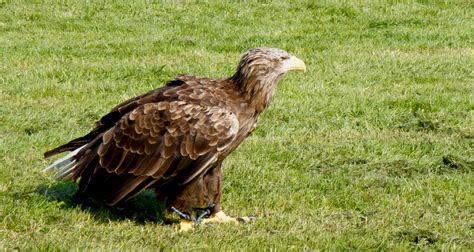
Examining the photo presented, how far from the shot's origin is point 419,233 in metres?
7.00

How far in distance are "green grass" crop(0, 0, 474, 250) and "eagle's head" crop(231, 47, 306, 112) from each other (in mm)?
996

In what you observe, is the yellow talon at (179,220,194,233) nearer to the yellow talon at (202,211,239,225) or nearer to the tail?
the yellow talon at (202,211,239,225)

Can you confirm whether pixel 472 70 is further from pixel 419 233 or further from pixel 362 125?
pixel 419 233

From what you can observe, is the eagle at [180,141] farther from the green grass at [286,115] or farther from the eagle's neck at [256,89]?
the green grass at [286,115]

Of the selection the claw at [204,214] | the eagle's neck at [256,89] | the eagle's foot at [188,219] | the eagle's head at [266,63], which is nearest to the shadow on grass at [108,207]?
the eagle's foot at [188,219]

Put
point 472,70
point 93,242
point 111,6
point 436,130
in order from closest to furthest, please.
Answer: point 93,242 → point 436,130 → point 472,70 → point 111,6

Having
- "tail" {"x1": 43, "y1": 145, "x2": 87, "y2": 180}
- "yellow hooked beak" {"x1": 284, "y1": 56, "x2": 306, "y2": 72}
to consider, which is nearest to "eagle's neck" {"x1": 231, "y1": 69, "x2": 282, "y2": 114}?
"yellow hooked beak" {"x1": 284, "y1": 56, "x2": 306, "y2": 72}

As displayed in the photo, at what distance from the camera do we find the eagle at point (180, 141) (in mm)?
7133

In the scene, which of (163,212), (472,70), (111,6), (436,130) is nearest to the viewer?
(163,212)

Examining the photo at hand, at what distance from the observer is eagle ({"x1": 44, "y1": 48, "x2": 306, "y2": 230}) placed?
7.13 meters

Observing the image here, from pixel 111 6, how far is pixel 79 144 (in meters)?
10.6

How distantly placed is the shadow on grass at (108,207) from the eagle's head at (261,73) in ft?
4.09

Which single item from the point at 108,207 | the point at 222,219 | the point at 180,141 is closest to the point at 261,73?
the point at 180,141

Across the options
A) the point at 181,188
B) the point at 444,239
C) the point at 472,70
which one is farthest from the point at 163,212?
the point at 472,70
